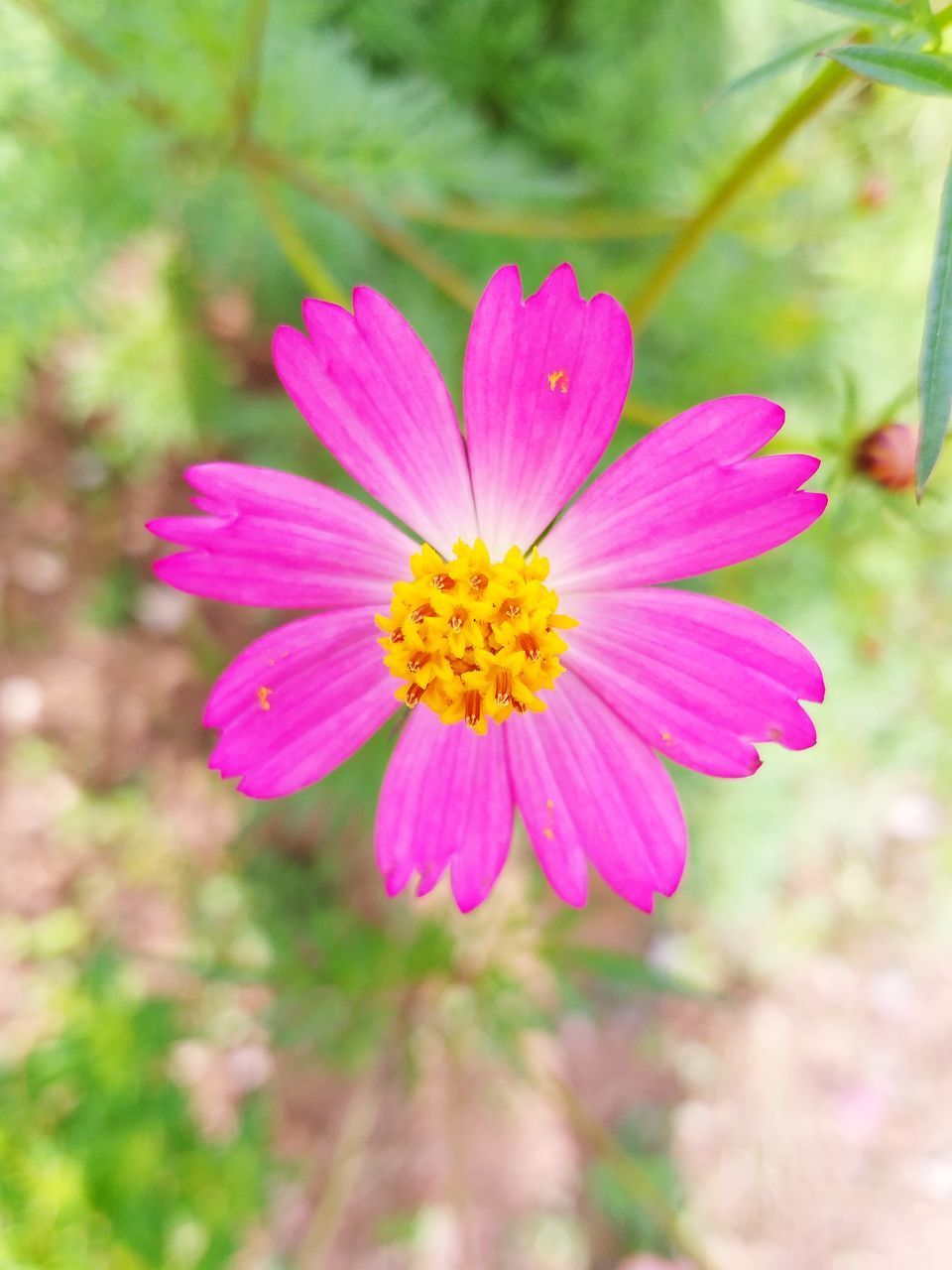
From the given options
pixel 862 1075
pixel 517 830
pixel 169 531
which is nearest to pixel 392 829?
pixel 169 531

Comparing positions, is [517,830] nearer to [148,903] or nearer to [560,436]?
[148,903]

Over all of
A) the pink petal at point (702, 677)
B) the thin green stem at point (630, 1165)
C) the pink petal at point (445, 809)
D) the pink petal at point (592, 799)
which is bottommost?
the thin green stem at point (630, 1165)

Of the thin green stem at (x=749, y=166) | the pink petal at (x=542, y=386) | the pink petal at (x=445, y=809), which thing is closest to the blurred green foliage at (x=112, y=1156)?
the pink petal at (x=445, y=809)

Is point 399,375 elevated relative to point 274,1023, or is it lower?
elevated

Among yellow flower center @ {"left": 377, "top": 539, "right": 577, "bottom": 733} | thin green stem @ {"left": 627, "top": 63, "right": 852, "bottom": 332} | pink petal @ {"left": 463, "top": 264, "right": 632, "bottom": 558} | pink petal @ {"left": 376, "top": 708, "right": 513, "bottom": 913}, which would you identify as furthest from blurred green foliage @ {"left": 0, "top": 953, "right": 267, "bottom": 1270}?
thin green stem @ {"left": 627, "top": 63, "right": 852, "bottom": 332}

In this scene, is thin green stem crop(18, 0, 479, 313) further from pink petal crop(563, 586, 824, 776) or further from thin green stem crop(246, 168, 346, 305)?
pink petal crop(563, 586, 824, 776)

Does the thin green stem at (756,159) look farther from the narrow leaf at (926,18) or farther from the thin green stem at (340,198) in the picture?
the thin green stem at (340,198)
